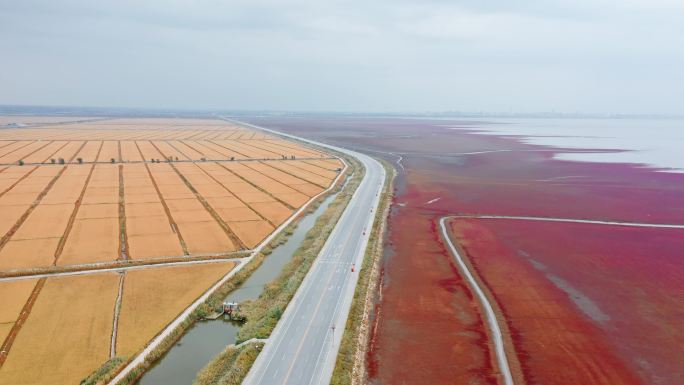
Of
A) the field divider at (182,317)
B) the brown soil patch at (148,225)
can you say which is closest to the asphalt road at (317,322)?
the field divider at (182,317)

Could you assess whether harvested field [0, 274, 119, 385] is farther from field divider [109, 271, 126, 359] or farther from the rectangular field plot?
the rectangular field plot

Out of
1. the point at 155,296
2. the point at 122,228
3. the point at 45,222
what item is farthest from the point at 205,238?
the point at 45,222

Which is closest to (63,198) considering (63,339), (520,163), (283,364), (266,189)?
(266,189)

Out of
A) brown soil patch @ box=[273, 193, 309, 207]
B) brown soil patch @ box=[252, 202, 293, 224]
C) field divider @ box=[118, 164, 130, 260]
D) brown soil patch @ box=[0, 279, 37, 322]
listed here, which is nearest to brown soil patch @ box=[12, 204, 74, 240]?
field divider @ box=[118, 164, 130, 260]

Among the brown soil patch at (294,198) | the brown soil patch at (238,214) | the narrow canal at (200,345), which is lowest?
the narrow canal at (200,345)

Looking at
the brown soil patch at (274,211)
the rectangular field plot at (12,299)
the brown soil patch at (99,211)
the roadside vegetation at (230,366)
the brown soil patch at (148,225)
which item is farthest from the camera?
the brown soil patch at (274,211)

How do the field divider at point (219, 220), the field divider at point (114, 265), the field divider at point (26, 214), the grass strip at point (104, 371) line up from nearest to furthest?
the grass strip at point (104, 371)
the field divider at point (114, 265)
the field divider at point (26, 214)
the field divider at point (219, 220)

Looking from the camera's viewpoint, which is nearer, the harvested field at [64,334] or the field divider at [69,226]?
the harvested field at [64,334]

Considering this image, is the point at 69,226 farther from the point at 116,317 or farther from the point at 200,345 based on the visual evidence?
the point at 200,345

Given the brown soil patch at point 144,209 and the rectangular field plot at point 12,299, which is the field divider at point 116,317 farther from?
the brown soil patch at point 144,209
